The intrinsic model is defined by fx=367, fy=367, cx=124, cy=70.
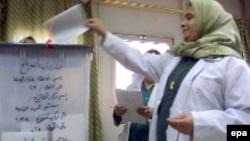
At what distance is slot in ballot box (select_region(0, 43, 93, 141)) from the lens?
3.91ft

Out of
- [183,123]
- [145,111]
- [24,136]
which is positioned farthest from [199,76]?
[145,111]

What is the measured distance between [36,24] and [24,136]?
81.9 inches

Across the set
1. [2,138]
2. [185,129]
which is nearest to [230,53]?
[185,129]

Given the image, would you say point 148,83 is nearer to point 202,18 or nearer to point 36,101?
point 202,18

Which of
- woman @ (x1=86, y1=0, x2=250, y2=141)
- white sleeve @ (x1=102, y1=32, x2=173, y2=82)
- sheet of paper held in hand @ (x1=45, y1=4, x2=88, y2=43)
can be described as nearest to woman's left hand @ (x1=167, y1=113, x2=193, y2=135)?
woman @ (x1=86, y1=0, x2=250, y2=141)

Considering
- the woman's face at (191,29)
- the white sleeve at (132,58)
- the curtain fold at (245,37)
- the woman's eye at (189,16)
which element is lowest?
the white sleeve at (132,58)

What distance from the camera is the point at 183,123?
3.55 feet

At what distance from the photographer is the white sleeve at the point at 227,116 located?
1123 mm

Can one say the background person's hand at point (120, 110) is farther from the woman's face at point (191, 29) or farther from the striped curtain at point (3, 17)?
the striped curtain at point (3, 17)

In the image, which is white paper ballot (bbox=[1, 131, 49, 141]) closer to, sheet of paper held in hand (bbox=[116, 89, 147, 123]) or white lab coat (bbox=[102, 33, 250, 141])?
white lab coat (bbox=[102, 33, 250, 141])

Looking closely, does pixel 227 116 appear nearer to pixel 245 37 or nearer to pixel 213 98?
pixel 213 98

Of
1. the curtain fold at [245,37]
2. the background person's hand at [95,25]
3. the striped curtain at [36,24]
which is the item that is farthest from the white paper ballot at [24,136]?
the curtain fold at [245,37]

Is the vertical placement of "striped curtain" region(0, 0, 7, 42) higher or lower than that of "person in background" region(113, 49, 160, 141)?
higher

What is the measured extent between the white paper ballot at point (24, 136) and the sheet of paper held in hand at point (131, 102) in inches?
39.6
